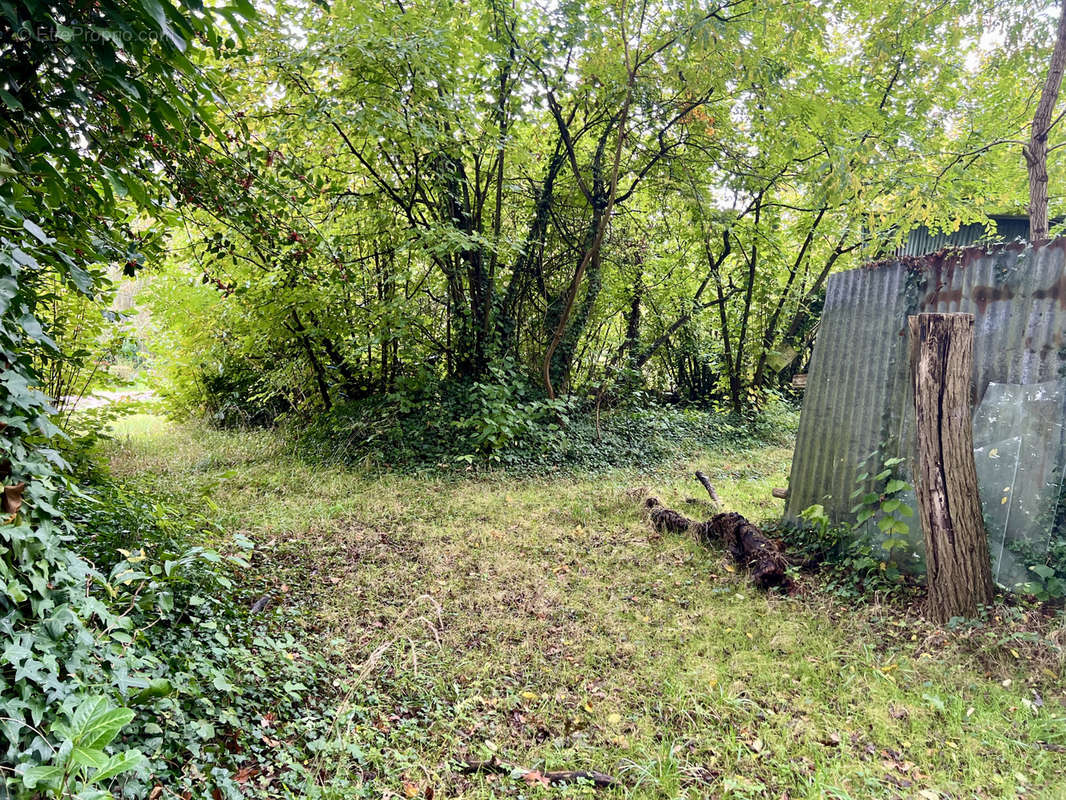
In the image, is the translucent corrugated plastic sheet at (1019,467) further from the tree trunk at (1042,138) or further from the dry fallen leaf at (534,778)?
the dry fallen leaf at (534,778)

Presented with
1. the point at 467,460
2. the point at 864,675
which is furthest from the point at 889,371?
the point at 467,460

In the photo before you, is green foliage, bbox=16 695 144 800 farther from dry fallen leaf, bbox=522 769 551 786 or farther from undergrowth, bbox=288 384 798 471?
undergrowth, bbox=288 384 798 471

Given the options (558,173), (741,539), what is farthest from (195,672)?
(558,173)

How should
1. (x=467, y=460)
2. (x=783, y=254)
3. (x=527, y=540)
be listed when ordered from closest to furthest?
(x=527, y=540) < (x=467, y=460) < (x=783, y=254)

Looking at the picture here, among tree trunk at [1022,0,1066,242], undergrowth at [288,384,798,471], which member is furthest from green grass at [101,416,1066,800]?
tree trunk at [1022,0,1066,242]

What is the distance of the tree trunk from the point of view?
12.7ft

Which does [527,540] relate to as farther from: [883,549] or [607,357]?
[607,357]

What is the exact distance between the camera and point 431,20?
5.21m

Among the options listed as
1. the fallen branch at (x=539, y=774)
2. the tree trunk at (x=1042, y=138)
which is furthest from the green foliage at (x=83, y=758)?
the tree trunk at (x=1042, y=138)

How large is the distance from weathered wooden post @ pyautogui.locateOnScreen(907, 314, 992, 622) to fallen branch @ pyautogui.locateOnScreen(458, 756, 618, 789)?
2130mm

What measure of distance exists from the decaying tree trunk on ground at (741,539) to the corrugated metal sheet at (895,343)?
596 millimetres

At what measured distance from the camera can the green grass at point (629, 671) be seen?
2000 mm

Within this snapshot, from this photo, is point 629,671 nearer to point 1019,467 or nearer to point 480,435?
point 1019,467

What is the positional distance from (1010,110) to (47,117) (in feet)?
30.1
